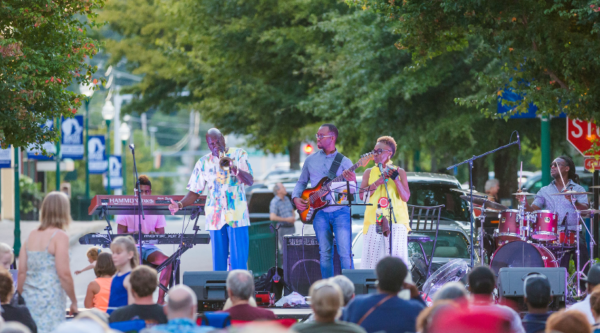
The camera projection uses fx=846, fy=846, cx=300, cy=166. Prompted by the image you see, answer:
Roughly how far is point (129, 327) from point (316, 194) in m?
3.98

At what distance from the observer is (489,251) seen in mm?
12969

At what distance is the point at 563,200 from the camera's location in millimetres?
11086

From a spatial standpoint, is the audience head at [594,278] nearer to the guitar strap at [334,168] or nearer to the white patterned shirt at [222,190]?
the guitar strap at [334,168]

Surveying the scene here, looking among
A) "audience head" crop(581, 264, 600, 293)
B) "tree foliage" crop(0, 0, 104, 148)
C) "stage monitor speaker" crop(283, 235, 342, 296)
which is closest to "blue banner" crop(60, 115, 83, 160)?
"tree foliage" crop(0, 0, 104, 148)

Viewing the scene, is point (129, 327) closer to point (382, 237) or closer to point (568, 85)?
point (382, 237)

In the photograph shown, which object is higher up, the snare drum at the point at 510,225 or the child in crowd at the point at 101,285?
the snare drum at the point at 510,225

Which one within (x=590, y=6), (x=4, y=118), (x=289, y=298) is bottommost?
(x=289, y=298)

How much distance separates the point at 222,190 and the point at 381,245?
188cm

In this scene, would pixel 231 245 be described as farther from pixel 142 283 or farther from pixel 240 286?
pixel 142 283

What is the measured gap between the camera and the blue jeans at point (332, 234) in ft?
31.1

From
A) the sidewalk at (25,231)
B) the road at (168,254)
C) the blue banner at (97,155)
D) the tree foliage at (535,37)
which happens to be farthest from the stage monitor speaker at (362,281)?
the blue banner at (97,155)

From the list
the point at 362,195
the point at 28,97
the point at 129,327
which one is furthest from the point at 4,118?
the point at 129,327

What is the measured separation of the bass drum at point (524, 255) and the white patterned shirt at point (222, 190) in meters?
3.13

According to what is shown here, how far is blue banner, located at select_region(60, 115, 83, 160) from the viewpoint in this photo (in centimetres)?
2723
